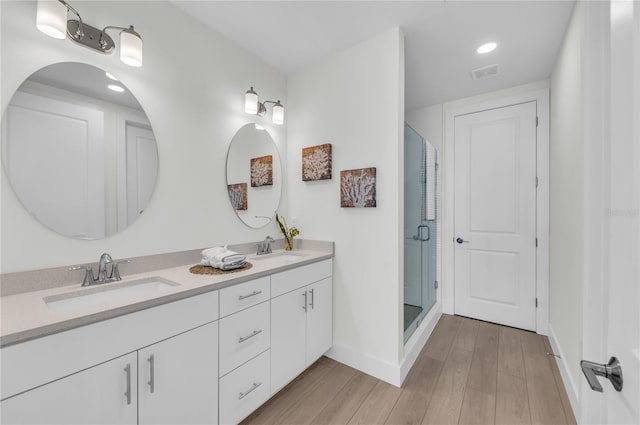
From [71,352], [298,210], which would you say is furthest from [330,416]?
[298,210]

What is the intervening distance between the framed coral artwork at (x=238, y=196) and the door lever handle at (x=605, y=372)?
2051mm

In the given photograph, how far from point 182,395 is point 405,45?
2.77 metres

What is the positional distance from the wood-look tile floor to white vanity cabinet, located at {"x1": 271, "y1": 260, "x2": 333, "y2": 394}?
156 millimetres

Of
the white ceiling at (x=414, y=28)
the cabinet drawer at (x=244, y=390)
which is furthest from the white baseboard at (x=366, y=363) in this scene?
the white ceiling at (x=414, y=28)

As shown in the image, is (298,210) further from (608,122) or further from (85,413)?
(608,122)

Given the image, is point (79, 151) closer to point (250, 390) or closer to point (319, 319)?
point (250, 390)

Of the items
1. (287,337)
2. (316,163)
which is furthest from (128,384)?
(316,163)

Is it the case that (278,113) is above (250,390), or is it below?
above

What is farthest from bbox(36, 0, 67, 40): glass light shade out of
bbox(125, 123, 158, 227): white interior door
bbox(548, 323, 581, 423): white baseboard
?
bbox(548, 323, 581, 423): white baseboard

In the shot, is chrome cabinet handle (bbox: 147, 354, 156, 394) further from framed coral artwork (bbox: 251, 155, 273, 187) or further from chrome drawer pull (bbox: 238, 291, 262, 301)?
framed coral artwork (bbox: 251, 155, 273, 187)

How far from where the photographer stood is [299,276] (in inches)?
75.0

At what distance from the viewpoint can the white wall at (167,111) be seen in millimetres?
1190

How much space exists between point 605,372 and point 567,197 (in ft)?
6.03

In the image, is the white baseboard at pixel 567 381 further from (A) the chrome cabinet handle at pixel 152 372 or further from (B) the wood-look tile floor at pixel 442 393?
(A) the chrome cabinet handle at pixel 152 372
